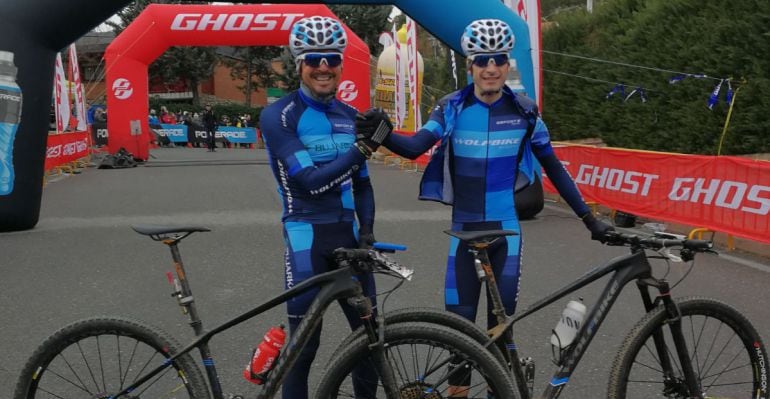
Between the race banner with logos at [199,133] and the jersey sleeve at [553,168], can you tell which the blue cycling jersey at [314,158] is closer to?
the jersey sleeve at [553,168]

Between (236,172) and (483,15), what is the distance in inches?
464

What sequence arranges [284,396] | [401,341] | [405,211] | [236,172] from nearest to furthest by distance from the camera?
1. [401,341]
2. [284,396]
3. [405,211]
4. [236,172]

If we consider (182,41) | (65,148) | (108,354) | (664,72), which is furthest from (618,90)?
(65,148)

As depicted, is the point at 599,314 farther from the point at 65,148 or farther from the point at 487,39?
the point at 65,148

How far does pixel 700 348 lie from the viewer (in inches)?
132

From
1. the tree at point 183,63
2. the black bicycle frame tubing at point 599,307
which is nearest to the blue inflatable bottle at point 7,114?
the black bicycle frame tubing at point 599,307

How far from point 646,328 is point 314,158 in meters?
1.63

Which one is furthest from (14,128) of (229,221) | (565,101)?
(565,101)

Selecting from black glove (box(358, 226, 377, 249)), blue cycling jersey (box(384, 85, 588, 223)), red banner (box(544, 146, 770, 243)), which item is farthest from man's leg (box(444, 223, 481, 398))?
red banner (box(544, 146, 770, 243))

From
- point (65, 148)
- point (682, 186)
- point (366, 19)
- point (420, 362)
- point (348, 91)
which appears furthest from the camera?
point (366, 19)

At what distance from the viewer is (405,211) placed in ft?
39.8

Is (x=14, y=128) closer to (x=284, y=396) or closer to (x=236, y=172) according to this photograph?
(x=284, y=396)

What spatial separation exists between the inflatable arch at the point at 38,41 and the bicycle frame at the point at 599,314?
24.4 ft

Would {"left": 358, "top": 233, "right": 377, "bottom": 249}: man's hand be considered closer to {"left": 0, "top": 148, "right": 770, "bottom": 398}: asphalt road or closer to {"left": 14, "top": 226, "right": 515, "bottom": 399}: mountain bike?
{"left": 14, "top": 226, "right": 515, "bottom": 399}: mountain bike
